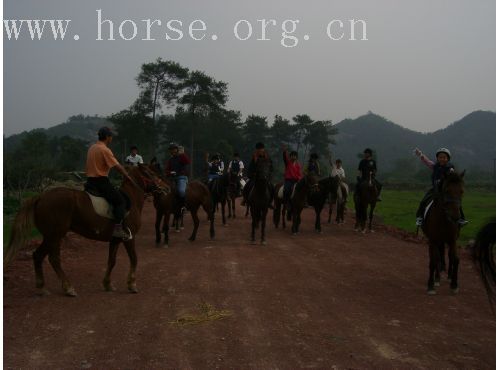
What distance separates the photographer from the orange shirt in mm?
7586

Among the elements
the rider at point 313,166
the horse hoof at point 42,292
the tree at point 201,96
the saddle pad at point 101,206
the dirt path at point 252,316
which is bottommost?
the dirt path at point 252,316

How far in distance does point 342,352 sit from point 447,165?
4923mm

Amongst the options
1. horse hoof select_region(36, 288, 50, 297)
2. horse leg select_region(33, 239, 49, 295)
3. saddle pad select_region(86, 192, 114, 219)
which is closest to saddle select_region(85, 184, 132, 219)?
saddle pad select_region(86, 192, 114, 219)

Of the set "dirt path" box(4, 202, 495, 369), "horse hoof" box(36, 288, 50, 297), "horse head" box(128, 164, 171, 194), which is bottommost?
"dirt path" box(4, 202, 495, 369)

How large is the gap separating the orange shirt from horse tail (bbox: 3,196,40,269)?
37.5 inches

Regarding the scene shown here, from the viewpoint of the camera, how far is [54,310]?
22.2 feet

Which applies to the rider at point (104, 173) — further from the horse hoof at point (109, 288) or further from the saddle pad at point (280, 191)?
the saddle pad at point (280, 191)

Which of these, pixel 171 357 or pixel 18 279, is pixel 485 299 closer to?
pixel 171 357

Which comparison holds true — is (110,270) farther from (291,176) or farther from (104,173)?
(291,176)

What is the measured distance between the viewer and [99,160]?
7.66 m

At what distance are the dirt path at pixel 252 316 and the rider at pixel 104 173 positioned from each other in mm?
1232

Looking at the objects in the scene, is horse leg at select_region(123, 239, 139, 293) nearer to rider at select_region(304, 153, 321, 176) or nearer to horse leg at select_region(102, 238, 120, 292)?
horse leg at select_region(102, 238, 120, 292)

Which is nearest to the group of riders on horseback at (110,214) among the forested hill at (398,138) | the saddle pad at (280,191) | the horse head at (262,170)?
the horse head at (262,170)

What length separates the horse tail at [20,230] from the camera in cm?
718
